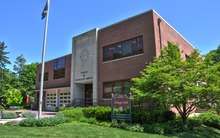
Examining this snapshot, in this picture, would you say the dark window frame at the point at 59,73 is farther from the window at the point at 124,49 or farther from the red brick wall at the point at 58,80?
the window at the point at 124,49

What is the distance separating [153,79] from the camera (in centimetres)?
1606

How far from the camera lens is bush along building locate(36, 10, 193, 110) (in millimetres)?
21828

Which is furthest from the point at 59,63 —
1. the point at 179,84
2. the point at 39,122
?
the point at 179,84

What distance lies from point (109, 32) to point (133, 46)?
3.64m

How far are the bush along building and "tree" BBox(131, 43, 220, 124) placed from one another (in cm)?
469

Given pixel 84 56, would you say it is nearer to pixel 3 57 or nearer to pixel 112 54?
pixel 112 54

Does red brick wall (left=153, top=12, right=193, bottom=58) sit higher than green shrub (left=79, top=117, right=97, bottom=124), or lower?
higher

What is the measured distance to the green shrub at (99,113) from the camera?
63.2 feet

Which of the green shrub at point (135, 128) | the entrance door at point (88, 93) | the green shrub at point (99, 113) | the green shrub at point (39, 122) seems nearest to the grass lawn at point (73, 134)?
the green shrub at point (135, 128)

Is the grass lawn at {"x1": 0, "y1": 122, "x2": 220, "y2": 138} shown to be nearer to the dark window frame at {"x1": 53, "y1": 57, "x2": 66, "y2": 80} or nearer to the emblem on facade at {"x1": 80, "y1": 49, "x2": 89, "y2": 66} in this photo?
the emblem on facade at {"x1": 80, "y1": 49, "x2": 89, "y2": 66}

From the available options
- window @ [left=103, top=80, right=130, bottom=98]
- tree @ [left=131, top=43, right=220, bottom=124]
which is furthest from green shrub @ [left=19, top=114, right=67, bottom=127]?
window @ [left=103, top=80, right=130, bottom=98]

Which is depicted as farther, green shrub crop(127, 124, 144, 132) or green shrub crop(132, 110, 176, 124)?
green shrub crop(132, 110, 176, 124)

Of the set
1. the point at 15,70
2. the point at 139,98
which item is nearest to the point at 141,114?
the point at 139,98

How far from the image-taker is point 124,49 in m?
23.7
